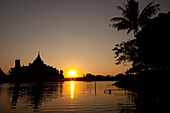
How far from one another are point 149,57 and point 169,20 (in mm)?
7448

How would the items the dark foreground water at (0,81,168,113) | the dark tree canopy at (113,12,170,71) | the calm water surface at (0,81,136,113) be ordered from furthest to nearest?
the dark tree canopy at (113,12,170,71) < the calm water surface at (0,81,136,113) < the dark foreground water at (0,81,168,113)

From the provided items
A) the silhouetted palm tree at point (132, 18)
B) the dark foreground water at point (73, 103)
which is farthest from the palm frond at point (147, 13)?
the dark foreground water at point (73, 103)

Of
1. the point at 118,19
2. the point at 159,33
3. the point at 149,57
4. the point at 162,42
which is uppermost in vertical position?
the point at 118,19

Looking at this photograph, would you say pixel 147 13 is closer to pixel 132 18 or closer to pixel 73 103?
pixel 132 18

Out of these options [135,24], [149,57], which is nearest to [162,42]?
[149,57]

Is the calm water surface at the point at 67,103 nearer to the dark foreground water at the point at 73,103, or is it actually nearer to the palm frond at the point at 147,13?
the dark foreground water at the point at 73,103

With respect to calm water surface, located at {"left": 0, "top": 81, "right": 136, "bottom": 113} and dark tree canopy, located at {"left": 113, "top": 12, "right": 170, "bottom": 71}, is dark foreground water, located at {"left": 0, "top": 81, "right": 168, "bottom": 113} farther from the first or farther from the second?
dark tree canopy, located at {"left": 113, "top": 12, "right": 170, "bottom": 71}

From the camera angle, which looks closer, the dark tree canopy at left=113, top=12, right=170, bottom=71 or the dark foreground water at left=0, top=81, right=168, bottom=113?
the dark foreground water at left=0, top=81, right=168, bottom=113

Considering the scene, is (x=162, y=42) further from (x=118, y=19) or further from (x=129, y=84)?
(x=129, y=84)

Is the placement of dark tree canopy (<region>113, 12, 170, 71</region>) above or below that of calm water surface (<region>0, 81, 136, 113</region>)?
above

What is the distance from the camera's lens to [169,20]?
26.3m

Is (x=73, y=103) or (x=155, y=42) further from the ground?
(x=155, y=42)

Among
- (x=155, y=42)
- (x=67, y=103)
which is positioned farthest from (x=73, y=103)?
(x=155, y=42)

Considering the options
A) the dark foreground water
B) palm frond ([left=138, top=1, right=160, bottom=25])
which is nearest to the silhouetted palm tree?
palm frond ([left=138, top=1, right=160, bottom=25])
